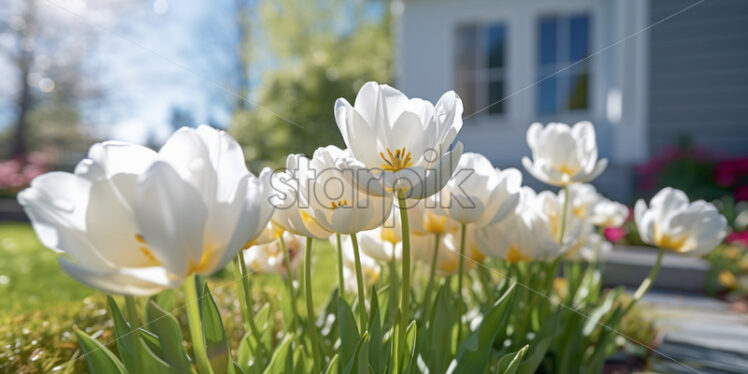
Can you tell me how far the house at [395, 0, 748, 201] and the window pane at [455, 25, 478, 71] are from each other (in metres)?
0.01

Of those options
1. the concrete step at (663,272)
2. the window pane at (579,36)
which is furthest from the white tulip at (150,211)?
the window pane at (579,36)

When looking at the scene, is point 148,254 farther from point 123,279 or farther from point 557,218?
point 557,218

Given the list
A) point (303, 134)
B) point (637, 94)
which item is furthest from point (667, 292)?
point (303, 134)

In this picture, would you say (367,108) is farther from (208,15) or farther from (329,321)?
(208,15)

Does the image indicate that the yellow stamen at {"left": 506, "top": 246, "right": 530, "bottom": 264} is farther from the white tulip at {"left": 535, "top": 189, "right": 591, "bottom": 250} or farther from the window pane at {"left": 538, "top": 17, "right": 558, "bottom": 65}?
the window pane at {"left": 538, "top": 17, "right": 558, "bottom": 65}

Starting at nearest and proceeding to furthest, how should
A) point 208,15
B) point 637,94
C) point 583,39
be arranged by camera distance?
point 637,94
point 583,39
point 208,15

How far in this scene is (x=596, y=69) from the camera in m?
5.80

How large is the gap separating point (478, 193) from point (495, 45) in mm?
6002

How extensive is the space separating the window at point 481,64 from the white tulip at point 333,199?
19.1 feet

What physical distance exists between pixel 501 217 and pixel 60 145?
47.7ft

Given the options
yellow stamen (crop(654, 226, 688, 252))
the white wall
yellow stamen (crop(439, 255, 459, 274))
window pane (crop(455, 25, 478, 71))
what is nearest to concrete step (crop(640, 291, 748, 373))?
yellow stamen (crop(654, 226, 688, 252))

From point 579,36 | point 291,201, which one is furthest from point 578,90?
point 291,201

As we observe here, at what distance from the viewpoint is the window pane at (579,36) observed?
6.02m

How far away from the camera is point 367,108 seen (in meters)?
0.66
